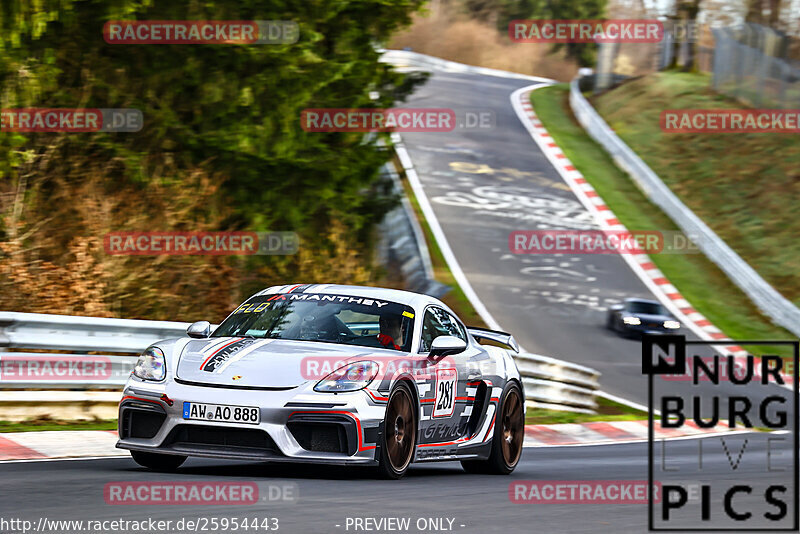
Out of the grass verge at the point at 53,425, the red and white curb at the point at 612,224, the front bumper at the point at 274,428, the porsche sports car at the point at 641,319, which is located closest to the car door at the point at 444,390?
the front bumper at the point at 274,428

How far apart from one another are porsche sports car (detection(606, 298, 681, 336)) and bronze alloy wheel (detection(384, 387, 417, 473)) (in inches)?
639

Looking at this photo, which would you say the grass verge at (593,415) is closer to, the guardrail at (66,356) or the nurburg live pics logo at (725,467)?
the nurburg live pics logo at (725,467)

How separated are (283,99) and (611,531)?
38.1 feet

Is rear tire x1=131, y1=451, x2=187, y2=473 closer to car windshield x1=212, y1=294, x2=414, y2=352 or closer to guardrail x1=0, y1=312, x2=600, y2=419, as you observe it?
car windshield x1=212, y1=294, x2=414, y2=352

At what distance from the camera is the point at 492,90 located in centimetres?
4941

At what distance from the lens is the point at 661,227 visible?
105ft

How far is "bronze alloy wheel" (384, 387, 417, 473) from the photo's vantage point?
7.75 m

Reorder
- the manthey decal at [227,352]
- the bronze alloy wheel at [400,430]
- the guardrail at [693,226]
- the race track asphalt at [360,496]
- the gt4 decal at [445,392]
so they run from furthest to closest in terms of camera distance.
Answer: the guardrail at [693,226] → the gt4 decal at [445,392] → the bronze alloy wheel at [400,430] → the manthey decal at [227,352] → the race track asphalt at [360,496]

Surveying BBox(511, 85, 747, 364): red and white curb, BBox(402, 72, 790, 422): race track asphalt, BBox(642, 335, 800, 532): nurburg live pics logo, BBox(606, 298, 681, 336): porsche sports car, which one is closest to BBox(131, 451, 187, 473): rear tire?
BBox(642, 335, 800, 532): nurburg live pics logo

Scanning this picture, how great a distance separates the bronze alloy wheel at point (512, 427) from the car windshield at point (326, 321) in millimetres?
1503

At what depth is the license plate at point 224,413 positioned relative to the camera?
7309 mm

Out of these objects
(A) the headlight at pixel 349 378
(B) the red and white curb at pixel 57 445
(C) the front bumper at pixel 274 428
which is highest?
(A) the headlight at pixel 349 378

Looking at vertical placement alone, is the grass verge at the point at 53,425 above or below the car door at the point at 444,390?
below

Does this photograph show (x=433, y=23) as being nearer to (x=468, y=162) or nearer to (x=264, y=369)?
(x=468, y=162)
